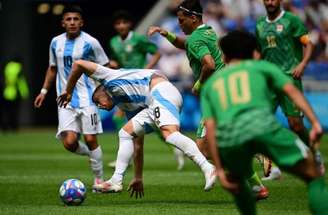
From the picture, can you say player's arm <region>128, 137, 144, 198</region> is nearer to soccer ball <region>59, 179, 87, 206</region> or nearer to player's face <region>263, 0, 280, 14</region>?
soccer ball <region>59, 179, 87, 206</region>

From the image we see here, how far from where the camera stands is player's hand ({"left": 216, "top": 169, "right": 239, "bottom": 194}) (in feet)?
24.4

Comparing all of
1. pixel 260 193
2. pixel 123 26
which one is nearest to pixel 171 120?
pixel 260 193

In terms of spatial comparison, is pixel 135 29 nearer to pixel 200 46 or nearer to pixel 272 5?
pixel 272 5

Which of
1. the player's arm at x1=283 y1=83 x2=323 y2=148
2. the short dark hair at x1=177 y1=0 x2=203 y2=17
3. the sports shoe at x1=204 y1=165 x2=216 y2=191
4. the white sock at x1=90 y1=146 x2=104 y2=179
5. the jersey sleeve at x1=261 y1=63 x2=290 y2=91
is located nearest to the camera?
the player's arm at x1=283 y1=83 x2=323 y2=148

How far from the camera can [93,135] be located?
12891 millimetres

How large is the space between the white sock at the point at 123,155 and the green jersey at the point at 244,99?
3.42 m

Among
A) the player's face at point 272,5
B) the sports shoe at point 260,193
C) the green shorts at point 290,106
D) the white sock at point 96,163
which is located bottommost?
the white sock at point 96,163

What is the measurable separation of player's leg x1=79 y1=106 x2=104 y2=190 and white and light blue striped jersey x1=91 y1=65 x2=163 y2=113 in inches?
77.8

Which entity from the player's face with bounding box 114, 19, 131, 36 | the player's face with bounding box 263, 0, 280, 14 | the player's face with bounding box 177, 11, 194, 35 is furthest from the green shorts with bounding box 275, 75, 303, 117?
the player's face with bounding box 114, 19, 131, 36

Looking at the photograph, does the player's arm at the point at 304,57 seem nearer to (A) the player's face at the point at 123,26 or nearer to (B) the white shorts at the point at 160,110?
(B) the white shorts at the point at 160,110

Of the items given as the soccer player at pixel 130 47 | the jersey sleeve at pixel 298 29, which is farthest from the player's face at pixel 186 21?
the soccer player at pixel 130 47

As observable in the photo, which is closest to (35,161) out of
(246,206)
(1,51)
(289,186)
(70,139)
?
(70,139)

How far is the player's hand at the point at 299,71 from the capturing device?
12359 millimetres

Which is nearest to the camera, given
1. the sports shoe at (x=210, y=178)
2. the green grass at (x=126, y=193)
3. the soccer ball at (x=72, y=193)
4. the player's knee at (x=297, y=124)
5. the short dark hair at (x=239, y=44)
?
the short dark hair at (x=239, y=44)
